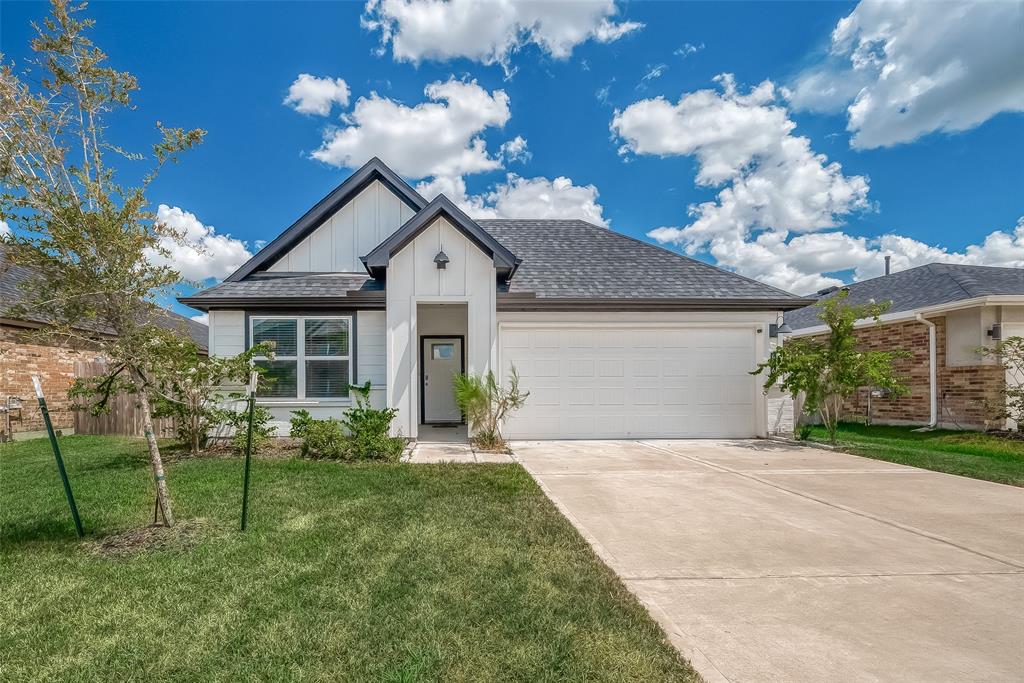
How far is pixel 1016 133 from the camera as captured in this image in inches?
527

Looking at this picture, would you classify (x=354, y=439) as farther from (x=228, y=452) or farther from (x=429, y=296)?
(x=429, y=296)

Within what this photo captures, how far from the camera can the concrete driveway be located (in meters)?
2.62

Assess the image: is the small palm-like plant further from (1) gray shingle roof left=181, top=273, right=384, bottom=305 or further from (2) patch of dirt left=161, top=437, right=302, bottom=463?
(2) patch of dirt left=161, top=437, right=302, bottom=463

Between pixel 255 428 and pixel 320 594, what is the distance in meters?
6.46

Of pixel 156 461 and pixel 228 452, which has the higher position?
pixel 156 461

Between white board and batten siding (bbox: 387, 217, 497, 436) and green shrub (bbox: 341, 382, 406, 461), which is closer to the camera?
green shrub (bbox: 341, 382, 406, 461)

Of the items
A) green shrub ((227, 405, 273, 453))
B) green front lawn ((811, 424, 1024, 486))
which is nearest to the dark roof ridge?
green shrub ((227, 405, 273, 453))

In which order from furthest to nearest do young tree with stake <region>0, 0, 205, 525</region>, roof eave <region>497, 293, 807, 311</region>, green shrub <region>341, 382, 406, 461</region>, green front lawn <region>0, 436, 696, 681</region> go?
1. roof eave <region>497, 293, 807, 311</region>
2. green shrub <region>341, 382, 406, 461</region>
3. young tree with stake <region>0, 0, 205, 525</region>
4. green front lawn <region>0, 436, 696, 681</region>

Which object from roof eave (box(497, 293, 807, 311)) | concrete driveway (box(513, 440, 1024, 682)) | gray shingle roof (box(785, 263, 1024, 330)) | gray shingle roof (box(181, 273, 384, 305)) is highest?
gray shingle roof (box(785, 263, 1024, 330))

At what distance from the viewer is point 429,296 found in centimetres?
961

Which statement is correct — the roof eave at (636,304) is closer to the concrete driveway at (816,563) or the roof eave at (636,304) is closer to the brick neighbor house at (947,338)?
the concrete driveway at (816,563)

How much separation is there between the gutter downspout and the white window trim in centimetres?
1525

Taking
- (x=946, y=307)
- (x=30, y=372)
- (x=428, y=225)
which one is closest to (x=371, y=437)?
(x=428, y=225)

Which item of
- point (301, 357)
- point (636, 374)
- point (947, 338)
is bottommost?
point (636, 374)
